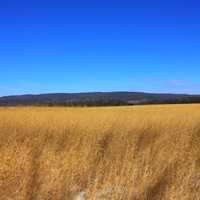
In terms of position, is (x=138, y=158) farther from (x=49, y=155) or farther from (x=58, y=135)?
(x=58, y=135)

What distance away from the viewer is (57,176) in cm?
567

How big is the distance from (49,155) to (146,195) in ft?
6.48

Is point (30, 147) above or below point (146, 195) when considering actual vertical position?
above

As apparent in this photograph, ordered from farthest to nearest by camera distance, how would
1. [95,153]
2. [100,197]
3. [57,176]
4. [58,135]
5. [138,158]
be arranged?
[58,135]
[95,153]
[138,158]
[57,176]
[100,197]

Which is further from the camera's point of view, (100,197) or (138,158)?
(138,158)

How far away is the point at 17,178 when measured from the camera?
5734mm

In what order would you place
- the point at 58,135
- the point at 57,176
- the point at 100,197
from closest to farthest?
1. the point at 100,197
2. the point at 57,176
3. the point at 58,135

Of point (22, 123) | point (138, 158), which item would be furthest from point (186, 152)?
point (22, 123)

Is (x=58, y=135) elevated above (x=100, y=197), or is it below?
above

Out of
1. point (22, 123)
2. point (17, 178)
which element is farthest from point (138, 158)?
point (22, 123)

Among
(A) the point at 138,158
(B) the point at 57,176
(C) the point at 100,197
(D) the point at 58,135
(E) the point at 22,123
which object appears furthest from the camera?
(E) the point at 22,123

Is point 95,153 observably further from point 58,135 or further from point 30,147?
point 58,135

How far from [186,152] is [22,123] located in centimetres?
500

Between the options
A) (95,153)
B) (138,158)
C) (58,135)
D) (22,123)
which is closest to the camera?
(138,158)
